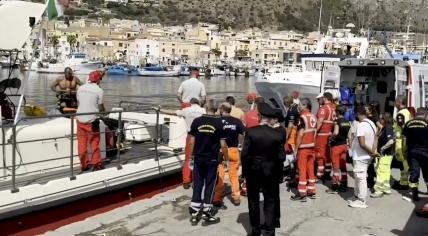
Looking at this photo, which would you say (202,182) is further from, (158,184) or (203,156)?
(158,184)

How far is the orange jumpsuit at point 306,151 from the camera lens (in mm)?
8023

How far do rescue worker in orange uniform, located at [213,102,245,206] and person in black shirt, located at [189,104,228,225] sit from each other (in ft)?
1.25

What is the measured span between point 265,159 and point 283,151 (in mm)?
272

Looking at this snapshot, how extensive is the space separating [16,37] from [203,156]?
340cm

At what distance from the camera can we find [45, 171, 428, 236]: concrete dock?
22.3ft

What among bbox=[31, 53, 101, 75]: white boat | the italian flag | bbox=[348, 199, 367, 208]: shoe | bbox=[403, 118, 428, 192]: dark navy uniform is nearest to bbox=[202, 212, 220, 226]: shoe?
bbox=[348, 199, 367, 208]: shoe

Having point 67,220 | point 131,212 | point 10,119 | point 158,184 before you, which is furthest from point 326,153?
point 10,119

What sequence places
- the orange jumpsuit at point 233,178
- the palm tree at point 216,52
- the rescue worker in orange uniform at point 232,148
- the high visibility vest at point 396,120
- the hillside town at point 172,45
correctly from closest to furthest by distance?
1. the rescue worker in orange uniform at point 232,148
2. the orange jumpsuit at point 233,178
3. the high visibility vest at point 396,120
4. the hillside town at point 172,45
5. the palm tree at point 216,52

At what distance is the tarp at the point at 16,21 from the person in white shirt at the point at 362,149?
16.4ft

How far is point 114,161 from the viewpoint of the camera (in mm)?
8375

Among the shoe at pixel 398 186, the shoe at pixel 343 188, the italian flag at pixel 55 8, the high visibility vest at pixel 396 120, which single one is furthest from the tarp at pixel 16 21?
the shoe at pixel 398 186

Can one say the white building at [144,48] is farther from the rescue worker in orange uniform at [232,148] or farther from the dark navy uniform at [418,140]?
the dark navy uniform at [418,140]

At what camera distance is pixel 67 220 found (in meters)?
7.02

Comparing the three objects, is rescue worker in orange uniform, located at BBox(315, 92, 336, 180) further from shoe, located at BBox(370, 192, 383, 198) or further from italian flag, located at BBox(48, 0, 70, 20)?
italian flag, located at BBox(48, 0, 70, 20)
